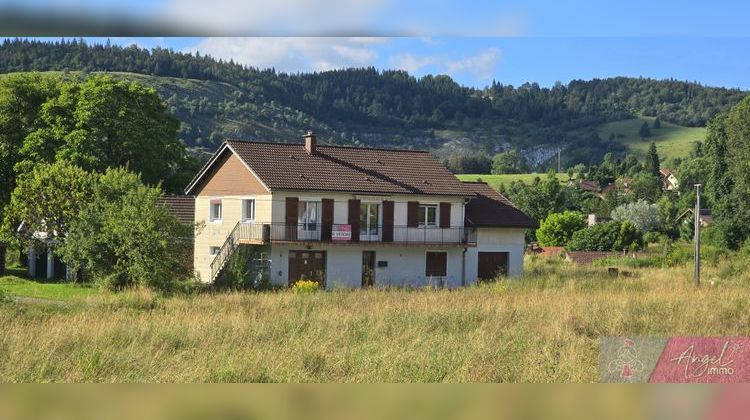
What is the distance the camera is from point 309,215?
1330 inches

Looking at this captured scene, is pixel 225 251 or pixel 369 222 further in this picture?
pixel 369 222

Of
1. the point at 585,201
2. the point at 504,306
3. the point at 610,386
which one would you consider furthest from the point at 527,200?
the point at 610,386

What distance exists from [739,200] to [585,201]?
36.8 m

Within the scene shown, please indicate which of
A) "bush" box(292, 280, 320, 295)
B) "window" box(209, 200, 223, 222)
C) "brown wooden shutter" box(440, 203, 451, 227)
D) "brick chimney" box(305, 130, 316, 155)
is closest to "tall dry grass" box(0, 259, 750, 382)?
"bush" box(292, 280, 320, 295)

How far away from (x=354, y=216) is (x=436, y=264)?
4.57 meters

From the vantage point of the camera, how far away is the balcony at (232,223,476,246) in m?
32.6

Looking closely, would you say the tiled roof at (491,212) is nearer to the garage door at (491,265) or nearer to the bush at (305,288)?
the garage door at (491,265)

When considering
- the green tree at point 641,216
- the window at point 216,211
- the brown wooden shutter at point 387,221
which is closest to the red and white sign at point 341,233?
the brown wooden shutter at point 387,221

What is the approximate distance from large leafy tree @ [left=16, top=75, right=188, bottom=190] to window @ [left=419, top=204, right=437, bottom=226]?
14766 mm

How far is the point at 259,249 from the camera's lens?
33031 mm

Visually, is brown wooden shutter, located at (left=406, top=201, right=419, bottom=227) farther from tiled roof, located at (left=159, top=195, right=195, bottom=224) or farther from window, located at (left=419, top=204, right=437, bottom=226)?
tiled roof, located at (left=159, top=195, right=195, bottom=224)

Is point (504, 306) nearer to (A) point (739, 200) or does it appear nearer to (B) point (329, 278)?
(B) point (329, 278)

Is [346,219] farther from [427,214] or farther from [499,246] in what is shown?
[499,246]

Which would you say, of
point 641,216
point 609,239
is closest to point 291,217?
point 609,239
